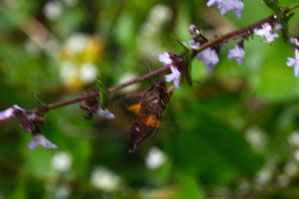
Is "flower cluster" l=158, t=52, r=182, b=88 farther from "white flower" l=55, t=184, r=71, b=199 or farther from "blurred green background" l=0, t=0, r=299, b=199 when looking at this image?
"white flower" l=55, t=184, r=71, b=199

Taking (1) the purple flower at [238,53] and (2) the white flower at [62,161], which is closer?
(1) the purple flower at [238,53]

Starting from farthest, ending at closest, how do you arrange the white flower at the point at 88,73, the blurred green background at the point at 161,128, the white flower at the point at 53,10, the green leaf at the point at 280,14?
the white flower at the point at 53,10 < the white flower at the point at 88,73 < the blurred green background at the point at 161,128 < the green leaf at the point at 280,14

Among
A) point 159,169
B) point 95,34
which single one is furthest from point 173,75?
point 95,34

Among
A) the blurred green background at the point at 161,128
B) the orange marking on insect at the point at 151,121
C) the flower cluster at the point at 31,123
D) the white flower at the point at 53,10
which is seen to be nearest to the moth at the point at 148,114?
the orange marking on insect at the point at 151,121

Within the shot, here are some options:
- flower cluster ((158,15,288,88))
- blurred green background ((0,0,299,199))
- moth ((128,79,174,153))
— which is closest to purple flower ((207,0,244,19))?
flower cluster ((158,15,288,88))

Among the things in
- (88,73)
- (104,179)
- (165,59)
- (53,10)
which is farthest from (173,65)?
(53,10)

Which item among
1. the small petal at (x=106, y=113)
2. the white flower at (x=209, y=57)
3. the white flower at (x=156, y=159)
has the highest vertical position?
the white flower at (x=156, y=159)

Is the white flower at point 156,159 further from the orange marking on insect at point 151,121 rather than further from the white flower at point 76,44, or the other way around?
the orange marking on insect at point 151,121
